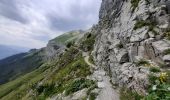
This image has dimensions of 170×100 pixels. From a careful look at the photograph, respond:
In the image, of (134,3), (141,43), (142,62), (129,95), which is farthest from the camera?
(134,3)

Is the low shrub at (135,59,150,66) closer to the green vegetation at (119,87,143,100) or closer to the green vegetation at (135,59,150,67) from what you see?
the green vegetation at (135,59,150,67)

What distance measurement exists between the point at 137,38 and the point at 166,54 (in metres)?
10.7

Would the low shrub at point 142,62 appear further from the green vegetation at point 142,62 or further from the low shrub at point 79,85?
the low shrub at point 79,85

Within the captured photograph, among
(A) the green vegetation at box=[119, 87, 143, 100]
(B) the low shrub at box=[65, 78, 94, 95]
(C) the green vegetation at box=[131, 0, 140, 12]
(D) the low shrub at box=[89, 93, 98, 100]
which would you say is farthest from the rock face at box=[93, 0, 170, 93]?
(B) the low shrub at box=[65, 78, 94, 95]

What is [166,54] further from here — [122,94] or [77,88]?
[77,88]

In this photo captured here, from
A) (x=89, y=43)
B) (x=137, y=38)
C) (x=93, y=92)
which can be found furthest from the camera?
(x=89, y=43)

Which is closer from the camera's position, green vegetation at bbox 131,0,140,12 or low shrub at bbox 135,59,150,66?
low shrub at bbox 135,59,150,66

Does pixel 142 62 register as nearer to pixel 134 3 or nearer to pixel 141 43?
pixel 141 43

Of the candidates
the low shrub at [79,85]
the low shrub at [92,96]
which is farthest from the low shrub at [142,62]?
the low shrub at [79,85]

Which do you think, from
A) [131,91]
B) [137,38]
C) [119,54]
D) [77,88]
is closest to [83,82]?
[77,88]

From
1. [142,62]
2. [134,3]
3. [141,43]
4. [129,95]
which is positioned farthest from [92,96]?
[134,3]

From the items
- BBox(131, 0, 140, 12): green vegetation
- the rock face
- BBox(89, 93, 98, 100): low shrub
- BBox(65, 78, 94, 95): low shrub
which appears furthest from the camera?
BBox(131, 0, 140, 12): green vegetation

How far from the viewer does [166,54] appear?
33.1 meters

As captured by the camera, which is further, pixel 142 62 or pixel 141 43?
pixel 141 43
